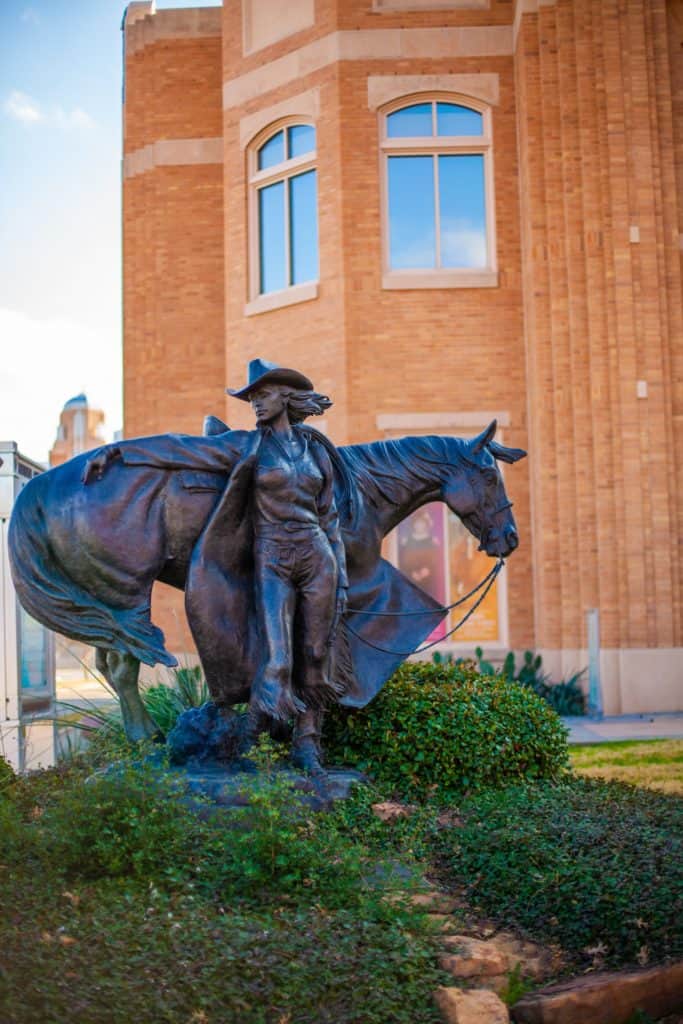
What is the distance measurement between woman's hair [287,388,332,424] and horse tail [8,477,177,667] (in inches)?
52.3

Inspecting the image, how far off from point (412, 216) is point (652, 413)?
455 centimetres

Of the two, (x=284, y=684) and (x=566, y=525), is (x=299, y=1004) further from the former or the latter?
(x=566, y=525)

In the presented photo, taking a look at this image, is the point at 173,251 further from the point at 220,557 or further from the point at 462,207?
the point at 220,557

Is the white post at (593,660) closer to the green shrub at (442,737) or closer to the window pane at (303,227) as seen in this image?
the window pane at (303,227)

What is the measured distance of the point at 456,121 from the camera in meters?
16.4

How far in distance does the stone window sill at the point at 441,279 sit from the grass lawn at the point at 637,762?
741 cm

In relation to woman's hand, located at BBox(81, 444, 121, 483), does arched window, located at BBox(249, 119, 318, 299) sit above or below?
above

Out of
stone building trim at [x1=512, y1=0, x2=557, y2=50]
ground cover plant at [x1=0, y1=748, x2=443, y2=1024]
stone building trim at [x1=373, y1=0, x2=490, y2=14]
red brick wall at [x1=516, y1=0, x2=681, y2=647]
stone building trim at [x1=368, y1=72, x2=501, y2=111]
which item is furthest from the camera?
stone building trim at [x1=373, y1=0, x2=490, y2=14]

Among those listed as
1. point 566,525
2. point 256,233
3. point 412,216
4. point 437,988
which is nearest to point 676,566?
point 566,525

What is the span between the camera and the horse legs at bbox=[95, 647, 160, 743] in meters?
6.29

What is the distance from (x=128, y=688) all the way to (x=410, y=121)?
12.2 m

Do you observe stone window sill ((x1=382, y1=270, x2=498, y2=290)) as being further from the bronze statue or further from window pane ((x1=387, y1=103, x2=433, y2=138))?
the bronze statue

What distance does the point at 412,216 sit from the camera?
1639 centimetres

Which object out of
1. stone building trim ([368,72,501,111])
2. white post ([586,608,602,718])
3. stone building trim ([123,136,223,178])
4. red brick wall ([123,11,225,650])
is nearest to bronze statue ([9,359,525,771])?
white post ([586,608,602,718])
